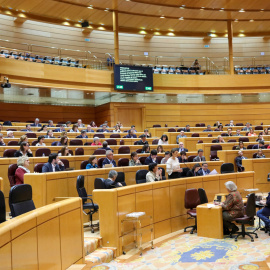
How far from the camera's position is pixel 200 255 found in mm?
5516

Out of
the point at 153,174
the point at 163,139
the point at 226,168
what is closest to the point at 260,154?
the point at 226,168

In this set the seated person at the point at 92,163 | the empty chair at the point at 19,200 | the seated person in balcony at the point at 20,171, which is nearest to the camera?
the empty chair at the point at 19,200

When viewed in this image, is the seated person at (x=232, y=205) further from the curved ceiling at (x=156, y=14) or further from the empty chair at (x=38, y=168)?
the curved ceiling at (x=156, y=14)

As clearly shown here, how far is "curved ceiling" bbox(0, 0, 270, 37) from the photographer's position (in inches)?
655

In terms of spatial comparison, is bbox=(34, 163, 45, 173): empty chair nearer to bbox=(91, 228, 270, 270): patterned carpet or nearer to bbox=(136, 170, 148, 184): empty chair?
bbox=(136, 170, 148, 184): empty chair

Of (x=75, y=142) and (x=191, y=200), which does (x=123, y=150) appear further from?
(x=191, y=200)

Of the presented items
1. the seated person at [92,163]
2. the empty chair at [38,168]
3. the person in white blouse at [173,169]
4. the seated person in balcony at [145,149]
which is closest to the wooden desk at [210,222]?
the person in white blouse at [173,169]

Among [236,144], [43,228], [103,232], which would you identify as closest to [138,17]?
[236,144]

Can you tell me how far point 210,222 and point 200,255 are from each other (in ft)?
4.04

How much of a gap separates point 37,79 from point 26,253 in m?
12.8

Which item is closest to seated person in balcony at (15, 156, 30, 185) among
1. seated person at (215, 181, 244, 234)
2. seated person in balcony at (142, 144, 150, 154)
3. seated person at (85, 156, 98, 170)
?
seated person at (85, 156, 98, 170)

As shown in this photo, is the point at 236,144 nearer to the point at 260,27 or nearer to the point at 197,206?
the point at 197,206

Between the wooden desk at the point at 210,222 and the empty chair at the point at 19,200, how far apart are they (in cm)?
358

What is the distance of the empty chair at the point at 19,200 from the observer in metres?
3.82
